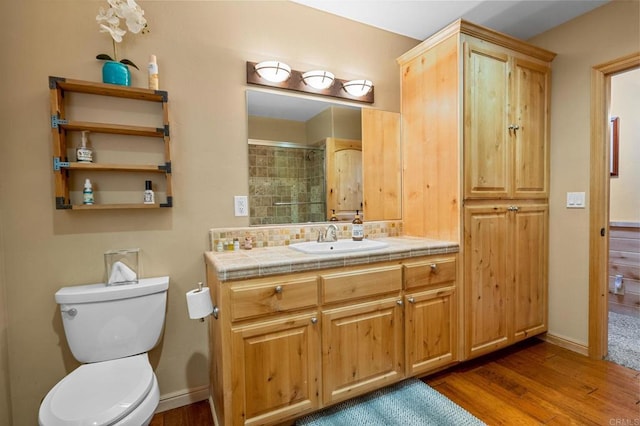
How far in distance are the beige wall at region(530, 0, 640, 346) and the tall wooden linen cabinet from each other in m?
0.08

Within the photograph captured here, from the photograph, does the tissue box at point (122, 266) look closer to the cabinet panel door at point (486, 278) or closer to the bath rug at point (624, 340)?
the cabinet panel door at point (486, 278)

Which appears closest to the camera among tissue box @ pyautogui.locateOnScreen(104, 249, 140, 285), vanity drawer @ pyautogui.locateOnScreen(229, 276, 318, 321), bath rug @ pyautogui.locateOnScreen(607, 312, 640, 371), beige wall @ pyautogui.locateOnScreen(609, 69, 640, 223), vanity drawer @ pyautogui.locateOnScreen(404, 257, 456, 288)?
vanity drawer @ pyautogui.locateOnScreen(229, 276, 318, 321)

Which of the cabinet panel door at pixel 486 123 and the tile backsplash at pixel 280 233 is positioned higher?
the cabinet panel door at pixel 486 123

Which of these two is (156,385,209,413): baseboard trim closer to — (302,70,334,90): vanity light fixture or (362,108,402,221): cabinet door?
(362,108,402,221): cabinet door

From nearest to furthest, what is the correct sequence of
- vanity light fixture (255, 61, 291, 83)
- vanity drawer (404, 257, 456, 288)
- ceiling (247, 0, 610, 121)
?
vanity drawer (404, 257, 456, 288)
vanity light fixture (255, 61, 291, 83)
ceiling (247, 0, 610, 121)

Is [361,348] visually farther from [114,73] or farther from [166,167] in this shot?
[114,73]

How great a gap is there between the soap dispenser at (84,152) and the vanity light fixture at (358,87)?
5.44 ft

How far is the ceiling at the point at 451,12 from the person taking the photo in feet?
6.90

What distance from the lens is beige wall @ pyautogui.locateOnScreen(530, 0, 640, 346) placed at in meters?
2.21

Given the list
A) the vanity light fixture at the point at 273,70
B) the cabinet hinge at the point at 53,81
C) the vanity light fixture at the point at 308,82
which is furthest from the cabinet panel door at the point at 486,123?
the cabinet hinge at the point at 53,81

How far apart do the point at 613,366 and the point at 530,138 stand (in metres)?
1.71

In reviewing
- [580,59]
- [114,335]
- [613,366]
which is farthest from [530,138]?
[114,335]

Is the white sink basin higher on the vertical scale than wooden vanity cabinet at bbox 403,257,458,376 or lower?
higher

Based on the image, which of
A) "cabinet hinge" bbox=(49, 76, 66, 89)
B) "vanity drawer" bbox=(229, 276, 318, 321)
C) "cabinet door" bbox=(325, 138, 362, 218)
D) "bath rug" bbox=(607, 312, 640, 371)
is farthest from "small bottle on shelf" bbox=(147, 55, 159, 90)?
"bath rug" bbox=(607, 312, 640, 371)
